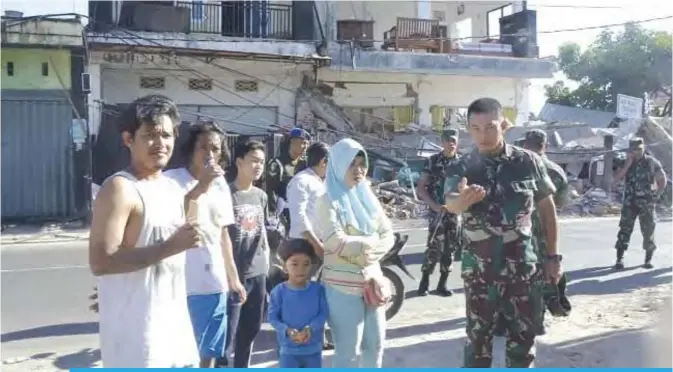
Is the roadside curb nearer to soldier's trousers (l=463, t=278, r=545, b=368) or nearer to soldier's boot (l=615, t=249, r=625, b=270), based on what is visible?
soldier's boot (l=615, t=249, r=625, b=270)

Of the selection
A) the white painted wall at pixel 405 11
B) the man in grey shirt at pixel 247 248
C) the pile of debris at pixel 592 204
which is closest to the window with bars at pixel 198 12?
the white painted wall at pixel 405 11

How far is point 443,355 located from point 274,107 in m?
14.1

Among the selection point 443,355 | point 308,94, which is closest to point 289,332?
point 443,355

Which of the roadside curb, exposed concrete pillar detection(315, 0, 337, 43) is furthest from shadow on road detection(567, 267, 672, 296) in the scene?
exposed concrete pillar detection(315, 0, 337, 43)

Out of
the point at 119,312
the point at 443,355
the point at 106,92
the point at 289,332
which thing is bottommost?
the point at 443,355

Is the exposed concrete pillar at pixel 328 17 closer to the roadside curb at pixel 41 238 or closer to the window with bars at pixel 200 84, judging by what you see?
the window with bars at pixel 200 84

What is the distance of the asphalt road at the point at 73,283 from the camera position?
219 inches

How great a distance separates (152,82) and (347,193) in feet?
48.2

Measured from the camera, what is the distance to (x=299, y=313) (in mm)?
3684

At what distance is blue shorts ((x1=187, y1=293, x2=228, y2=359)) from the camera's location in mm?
3639

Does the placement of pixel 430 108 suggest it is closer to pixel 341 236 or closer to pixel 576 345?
pixel 576 345

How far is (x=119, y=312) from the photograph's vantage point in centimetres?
250

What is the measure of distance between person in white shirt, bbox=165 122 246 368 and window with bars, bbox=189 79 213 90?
14.3 m

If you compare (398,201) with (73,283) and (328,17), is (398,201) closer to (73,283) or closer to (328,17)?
(328,17)
